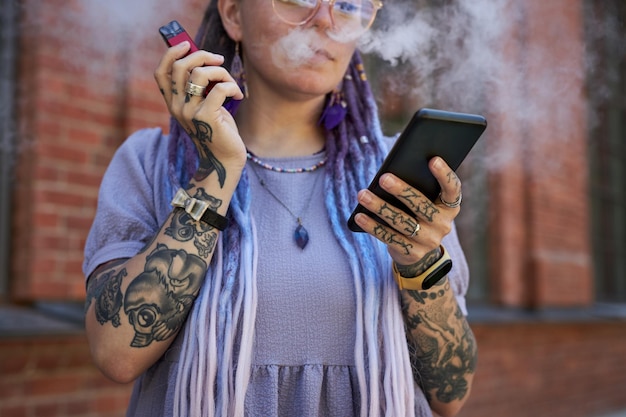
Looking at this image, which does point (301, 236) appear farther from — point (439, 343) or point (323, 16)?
point (323, 16)

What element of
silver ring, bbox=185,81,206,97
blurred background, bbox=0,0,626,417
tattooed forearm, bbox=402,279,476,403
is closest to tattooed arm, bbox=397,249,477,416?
tattooed forearm, bbox=402,279,476,403

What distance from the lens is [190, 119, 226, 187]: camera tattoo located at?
1307 millimetres

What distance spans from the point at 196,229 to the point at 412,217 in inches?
15.5

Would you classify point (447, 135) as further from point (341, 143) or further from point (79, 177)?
point (79, 177)

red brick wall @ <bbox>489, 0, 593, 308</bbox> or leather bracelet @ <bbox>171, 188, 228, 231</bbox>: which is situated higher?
leather bracelet @ <bbox>171, 188, 228, 231</bbox>

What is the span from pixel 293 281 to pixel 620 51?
19.9 feet

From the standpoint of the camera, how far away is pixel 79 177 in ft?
10.2

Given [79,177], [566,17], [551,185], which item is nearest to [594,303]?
[551,185]

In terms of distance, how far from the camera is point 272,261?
141 centimetres

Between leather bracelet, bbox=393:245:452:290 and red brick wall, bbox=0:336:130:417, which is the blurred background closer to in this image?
red brick wall, bbox=0:336:130:417

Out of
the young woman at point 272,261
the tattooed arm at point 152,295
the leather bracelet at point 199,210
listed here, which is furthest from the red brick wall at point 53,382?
the leather bracelet at point 199,210

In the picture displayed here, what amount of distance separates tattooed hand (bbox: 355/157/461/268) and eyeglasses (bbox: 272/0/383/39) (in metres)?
0.40

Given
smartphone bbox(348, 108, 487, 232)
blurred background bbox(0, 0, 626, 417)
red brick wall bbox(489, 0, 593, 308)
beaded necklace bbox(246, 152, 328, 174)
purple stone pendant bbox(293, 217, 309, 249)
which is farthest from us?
red brick wall bbox(489, 0, 593, 308)

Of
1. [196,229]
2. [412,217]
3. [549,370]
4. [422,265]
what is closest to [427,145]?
[412,217]
